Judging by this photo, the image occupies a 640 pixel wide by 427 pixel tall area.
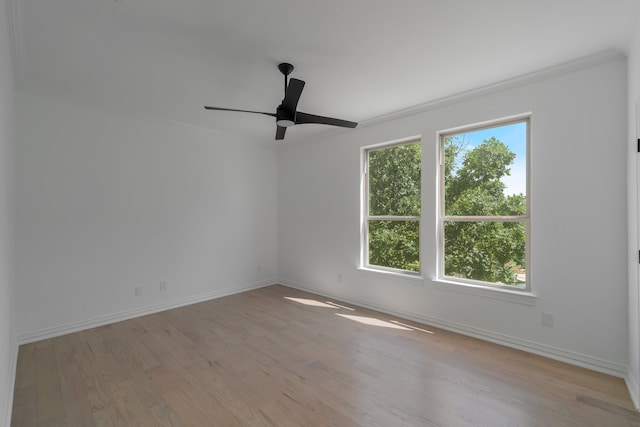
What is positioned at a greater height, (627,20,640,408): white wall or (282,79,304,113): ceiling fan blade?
(282,79,304,113): ceiling fan blade

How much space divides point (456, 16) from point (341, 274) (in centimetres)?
345

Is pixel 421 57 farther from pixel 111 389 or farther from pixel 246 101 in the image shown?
pixel 111 389

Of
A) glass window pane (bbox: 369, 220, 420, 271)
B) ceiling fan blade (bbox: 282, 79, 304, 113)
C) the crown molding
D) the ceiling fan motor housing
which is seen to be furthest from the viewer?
glass window pane (bbox: 369, 220, 420, 271)

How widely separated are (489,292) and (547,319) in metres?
0.51

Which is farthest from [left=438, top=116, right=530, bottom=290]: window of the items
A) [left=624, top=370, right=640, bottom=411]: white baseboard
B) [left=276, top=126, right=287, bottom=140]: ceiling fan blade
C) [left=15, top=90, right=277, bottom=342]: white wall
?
[left=15, top=90, right=277, bottom=342]: white wall

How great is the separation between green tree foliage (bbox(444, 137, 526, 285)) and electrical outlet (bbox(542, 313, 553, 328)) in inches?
15.5

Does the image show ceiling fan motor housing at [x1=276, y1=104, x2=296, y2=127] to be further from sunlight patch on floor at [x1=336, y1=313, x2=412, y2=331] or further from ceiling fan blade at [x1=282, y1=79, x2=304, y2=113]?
sunlight patch on floor at [x1=336, y1=313, x2=412, y2=331]

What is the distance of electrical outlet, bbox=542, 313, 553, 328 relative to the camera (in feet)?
8.99

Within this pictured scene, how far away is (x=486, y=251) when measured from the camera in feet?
10.7

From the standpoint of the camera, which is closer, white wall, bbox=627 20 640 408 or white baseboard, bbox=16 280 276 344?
white wall, bbox=627 20 640 408

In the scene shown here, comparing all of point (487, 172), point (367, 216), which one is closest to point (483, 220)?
point (487, 172)

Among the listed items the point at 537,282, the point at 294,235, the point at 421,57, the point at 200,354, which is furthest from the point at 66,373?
the point at 537,282

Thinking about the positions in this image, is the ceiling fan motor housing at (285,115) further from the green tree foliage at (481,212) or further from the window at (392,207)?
the green tree foliage at (481,212)

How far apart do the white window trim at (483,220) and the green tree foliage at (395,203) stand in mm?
302
